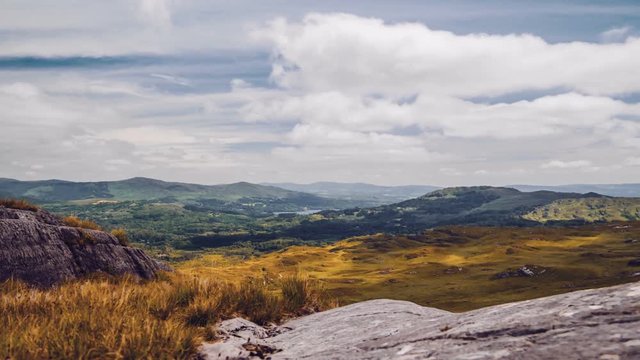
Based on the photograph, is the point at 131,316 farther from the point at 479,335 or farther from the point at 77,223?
the point at 77,223

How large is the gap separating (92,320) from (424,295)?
4050 inches

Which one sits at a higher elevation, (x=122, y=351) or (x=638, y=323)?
(x=638, y=323)

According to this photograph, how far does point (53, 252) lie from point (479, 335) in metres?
18.8

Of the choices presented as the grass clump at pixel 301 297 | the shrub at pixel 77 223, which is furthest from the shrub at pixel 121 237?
the grass clump at pixel 301 297

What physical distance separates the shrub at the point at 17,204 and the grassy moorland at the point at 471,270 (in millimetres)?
38539

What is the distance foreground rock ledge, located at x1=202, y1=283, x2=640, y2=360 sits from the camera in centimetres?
509

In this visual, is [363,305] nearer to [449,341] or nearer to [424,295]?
[449,341]

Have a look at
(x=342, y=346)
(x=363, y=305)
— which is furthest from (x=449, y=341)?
(x=363, y=305)

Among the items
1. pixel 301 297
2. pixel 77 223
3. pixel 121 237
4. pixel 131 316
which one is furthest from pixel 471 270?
pixel 131 316

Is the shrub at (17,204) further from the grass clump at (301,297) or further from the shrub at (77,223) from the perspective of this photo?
the grass clump at (301,297)

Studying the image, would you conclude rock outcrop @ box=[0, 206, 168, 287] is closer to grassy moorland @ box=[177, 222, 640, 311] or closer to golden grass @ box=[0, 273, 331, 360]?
golden grass @ box=[0, 273, 331, 360]

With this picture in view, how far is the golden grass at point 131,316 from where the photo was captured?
21.4ft

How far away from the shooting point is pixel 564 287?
9512cm

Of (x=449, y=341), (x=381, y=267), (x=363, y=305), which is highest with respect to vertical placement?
(x=449, y=341)
